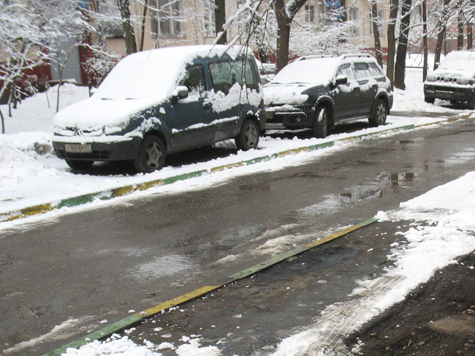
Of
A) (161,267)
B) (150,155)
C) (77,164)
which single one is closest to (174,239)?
(161,267)

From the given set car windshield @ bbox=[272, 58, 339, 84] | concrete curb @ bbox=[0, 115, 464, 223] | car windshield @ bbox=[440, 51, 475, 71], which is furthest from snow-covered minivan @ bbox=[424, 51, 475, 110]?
concrete curb @ bbox=[0, 115, 464, 223]

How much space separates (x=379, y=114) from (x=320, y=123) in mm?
3210

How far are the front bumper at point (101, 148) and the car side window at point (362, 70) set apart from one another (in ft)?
25.9

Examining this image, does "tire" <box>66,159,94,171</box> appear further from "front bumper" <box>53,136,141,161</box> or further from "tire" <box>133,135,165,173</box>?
"tire" <box>133,135,165,173</box>

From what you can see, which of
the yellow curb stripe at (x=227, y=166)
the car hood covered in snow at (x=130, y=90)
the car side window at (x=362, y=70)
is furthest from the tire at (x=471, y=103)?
the yellow curb stripe at (x=227, y=166)

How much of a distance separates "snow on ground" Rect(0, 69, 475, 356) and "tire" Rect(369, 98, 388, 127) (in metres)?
2.30

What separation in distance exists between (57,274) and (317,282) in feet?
7.86

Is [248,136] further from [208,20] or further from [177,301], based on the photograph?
[208,20]

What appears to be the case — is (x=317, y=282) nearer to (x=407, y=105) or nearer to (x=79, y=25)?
(x=79, y=25)

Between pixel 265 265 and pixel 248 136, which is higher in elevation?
pixel 248 136

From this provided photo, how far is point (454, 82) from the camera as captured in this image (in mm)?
23109

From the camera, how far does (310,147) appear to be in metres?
12.6

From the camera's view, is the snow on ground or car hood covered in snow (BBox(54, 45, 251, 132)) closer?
the snow on ground

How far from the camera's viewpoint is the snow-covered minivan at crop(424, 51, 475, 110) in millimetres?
22703
